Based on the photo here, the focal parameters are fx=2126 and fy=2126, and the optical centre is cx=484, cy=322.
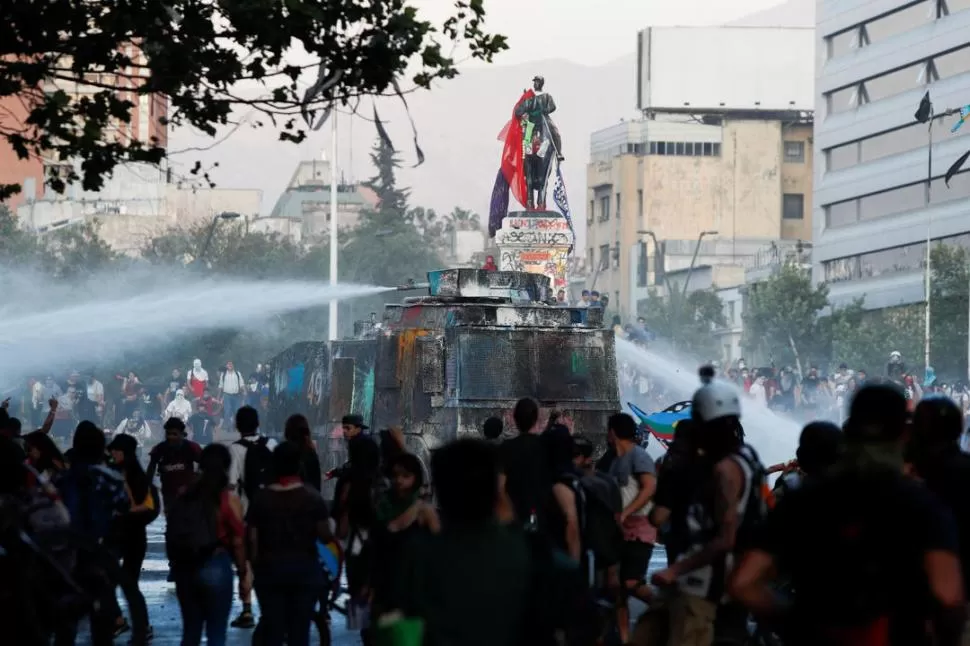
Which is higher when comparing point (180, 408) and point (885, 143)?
point (885, 143)

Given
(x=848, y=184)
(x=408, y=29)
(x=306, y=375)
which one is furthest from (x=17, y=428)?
(x=848, y=184)

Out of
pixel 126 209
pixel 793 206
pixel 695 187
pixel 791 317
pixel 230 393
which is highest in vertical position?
pixel 695 187

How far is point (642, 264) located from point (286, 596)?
11188 cm

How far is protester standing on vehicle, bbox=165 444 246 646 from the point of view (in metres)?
11.7

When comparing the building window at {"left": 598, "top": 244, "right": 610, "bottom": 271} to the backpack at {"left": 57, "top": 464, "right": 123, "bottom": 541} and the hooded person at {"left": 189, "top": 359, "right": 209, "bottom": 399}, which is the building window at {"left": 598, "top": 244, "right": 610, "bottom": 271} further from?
the backpack at {"left": 57, "top": 464, "right": 123, "bottom": 541}

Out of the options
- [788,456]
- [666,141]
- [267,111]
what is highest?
[666,141]

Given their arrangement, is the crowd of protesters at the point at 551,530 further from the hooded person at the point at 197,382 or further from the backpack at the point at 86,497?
the hooded person at the point at 197,382

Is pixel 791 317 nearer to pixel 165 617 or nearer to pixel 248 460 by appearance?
pixel 165 617

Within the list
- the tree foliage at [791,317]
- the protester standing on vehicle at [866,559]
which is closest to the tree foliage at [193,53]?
the protester standing on vehicle at [866,559]

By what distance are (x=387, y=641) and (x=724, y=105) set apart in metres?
129

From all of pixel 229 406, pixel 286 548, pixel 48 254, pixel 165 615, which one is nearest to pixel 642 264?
pixel 48 254

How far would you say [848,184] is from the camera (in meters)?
94.7

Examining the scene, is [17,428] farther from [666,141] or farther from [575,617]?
[666,141]

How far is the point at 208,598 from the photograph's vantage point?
11789 mm
